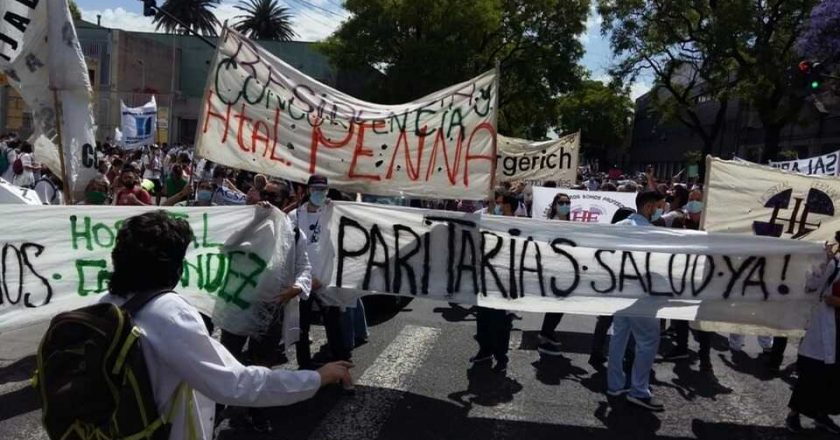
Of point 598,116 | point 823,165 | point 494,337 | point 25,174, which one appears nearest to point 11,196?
Result: point 494,337

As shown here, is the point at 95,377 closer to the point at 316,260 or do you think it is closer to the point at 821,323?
the point at 316,260

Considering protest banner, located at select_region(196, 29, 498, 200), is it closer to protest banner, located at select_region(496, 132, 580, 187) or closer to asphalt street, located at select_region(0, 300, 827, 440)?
asphalt street, located at select_region(0, 300, 827, 440)

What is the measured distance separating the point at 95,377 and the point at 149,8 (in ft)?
58.9

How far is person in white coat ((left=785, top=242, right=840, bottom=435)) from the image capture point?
17.6 feet

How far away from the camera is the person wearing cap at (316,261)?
19.4 ft

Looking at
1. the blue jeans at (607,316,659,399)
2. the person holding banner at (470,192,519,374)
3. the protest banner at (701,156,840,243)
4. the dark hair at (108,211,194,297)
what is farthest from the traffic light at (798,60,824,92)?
the dark hair at (108,211,194,297)

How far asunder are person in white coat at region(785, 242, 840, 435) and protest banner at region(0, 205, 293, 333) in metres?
3.91

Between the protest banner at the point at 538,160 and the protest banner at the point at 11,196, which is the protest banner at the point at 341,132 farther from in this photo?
the protest banner at the point at 538,160

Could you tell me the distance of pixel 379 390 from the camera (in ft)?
19.7

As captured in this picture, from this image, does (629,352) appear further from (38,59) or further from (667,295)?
(38,59)

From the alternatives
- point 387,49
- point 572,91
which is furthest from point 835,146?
point 387,49

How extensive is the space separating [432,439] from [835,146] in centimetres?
3274

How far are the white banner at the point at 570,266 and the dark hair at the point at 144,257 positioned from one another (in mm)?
3553

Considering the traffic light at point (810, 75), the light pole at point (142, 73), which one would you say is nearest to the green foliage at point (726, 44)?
the traffic light at point (810, 75)
